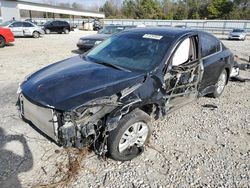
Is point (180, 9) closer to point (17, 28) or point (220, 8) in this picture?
point (220, 8)

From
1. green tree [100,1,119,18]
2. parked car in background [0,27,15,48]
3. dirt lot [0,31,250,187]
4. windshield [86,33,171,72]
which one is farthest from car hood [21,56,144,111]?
green tree [100,1,119,18]

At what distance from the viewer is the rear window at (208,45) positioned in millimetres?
4366

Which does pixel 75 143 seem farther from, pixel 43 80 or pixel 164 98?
pixel 164 98

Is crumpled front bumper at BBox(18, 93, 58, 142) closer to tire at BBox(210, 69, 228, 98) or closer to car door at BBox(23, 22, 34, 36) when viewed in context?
tire at BBox(210, 69, 228, 98)

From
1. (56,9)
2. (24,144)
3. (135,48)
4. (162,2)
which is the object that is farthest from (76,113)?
(162,2)

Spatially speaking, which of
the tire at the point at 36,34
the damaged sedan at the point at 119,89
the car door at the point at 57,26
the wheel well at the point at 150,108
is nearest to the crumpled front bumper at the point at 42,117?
the damaged sedan at the point at 119,89

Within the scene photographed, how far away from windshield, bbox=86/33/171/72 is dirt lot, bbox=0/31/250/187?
1173 millimetres

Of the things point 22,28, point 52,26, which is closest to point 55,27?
point 52,26

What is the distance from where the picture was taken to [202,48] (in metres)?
4.32

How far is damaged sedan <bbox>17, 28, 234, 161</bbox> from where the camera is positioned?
2.66 meters

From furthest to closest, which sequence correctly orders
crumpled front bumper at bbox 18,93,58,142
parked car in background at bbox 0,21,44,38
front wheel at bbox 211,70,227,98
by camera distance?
parked car in background at bbox 0,21,44,38
front wheel at bbox 211,70,227,98
crumpled front bumper at bbox 18,93,58,142

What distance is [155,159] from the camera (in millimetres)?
3082

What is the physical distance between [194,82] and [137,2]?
76034mm

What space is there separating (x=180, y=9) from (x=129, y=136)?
69102 millimetres
